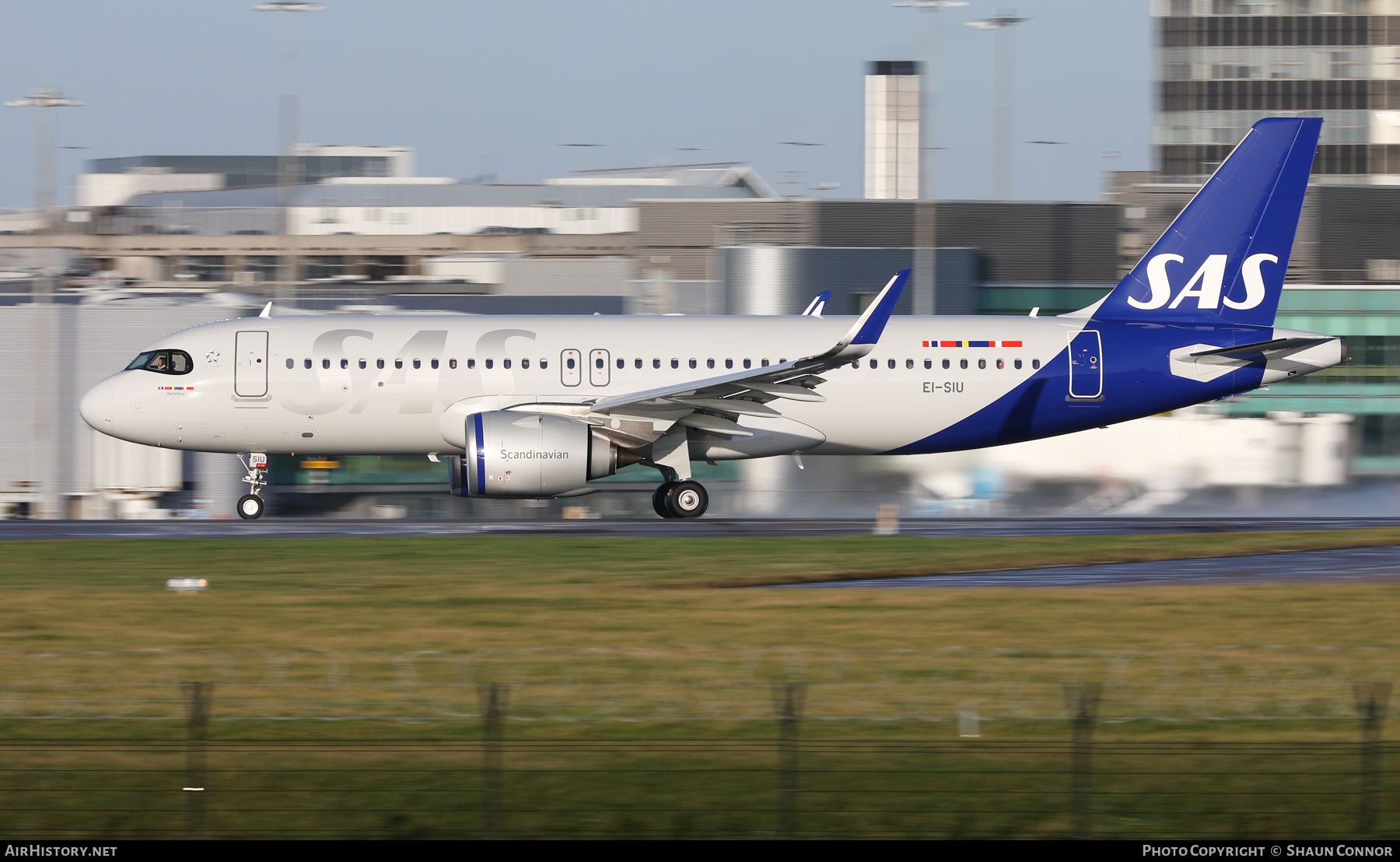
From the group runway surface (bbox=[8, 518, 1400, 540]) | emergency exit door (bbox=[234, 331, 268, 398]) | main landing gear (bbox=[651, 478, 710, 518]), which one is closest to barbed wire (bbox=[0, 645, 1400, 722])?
runway surface (bbox=[8, 518, 1400, 540])

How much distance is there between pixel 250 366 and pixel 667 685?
17973 mm

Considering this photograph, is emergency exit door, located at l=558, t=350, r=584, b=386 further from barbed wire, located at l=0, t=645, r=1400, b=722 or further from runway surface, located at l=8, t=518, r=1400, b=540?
barbed wire, located at l=0, t=645, r=1400, b=722

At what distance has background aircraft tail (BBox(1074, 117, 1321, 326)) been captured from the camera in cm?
3228

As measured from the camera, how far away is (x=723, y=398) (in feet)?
97.0

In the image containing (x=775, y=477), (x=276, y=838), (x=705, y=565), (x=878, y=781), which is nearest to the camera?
(x=276, y=838)

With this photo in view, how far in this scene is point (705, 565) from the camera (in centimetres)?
2334

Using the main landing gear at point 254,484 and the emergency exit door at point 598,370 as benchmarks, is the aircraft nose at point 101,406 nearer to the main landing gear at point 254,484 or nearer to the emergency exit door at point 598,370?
the main landing gear at point 254,484

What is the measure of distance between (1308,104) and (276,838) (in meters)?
116

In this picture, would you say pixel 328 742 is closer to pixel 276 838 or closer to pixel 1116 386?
pixel 276 838

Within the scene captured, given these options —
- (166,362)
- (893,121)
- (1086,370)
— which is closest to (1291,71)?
(893,121)

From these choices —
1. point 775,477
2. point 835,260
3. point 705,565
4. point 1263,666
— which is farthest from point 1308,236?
point 1263,666

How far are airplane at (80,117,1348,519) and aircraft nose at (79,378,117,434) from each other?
5cm

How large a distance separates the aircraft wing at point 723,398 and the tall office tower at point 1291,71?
89394 mm

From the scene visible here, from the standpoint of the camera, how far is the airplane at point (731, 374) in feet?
98.9
